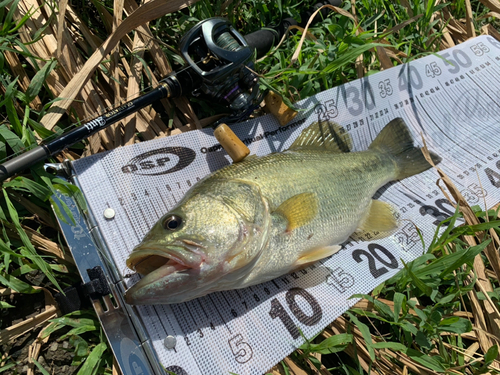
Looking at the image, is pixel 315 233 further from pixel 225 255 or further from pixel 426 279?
pixel 426 279

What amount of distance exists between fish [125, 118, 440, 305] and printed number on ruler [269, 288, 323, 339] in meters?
0.19

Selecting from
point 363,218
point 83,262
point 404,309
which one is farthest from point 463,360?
point 83,262

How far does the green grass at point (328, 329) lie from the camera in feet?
6.73

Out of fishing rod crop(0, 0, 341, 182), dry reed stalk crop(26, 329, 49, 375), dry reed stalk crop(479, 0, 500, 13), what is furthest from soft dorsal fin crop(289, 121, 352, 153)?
dry reed stalk crop(479, 0, 500, 13)

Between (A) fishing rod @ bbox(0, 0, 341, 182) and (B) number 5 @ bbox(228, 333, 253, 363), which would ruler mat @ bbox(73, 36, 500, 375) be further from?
(A) fishing rod @ bbox(0, 0, 341, 182)

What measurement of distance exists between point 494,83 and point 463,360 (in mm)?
3042

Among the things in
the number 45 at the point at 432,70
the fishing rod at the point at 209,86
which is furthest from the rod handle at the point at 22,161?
the number 45 at the point at 432,70

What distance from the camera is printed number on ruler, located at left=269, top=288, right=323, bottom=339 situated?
2.09 metres

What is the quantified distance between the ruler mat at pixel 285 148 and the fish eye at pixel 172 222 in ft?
1.57

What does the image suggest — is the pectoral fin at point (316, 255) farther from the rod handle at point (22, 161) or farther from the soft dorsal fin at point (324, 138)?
the rod handle at point (22, 161)

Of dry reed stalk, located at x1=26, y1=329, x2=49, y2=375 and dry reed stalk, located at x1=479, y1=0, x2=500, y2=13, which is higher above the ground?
dry reed stalk, located at x1=479, y1=0, x2=500, y2=13

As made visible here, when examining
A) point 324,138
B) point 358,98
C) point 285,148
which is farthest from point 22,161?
point 358,98

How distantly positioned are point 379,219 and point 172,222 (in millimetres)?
1675

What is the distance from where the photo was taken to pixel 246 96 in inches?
101
